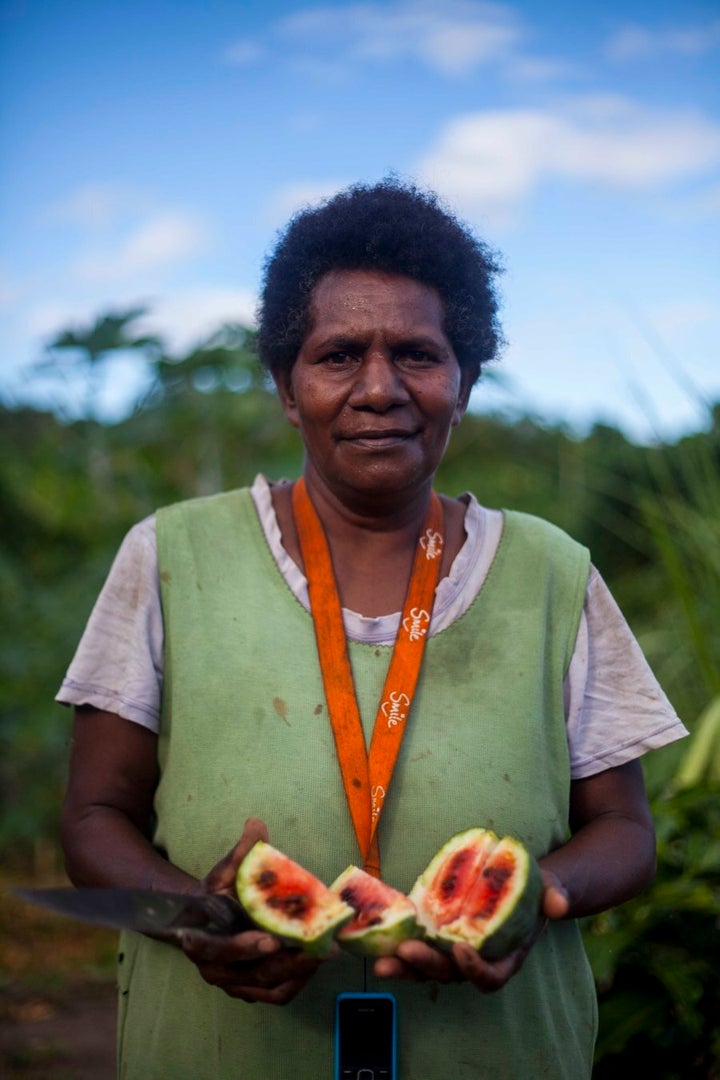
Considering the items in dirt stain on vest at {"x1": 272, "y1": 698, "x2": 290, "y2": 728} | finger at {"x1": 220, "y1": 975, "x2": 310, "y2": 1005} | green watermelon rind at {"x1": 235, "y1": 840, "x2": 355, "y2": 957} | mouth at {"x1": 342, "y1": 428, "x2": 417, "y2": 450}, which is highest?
mouth at {"x1": 342, "y1": 428, "x2": 417, "y2": 450}

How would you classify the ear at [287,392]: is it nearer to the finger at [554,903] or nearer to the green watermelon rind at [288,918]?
the green watermelon rind at [288,918]

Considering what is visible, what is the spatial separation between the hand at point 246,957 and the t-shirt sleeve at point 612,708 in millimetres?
759

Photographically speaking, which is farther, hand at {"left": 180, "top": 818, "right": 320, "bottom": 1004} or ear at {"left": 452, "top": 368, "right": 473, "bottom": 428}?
ear at {"left": 452, "top": 368, "right": 473, "bottom": 428}

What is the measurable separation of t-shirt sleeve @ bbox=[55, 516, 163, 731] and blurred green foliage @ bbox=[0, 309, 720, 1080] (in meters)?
0.81

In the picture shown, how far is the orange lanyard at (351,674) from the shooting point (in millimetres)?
2164

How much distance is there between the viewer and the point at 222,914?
74.1 inches

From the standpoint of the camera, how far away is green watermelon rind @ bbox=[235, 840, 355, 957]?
5.98ft

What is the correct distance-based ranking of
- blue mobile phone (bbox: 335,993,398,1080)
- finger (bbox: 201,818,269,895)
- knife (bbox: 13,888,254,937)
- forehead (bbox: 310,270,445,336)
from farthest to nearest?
1. forehead (bbox: 310,270,445,336)
2. blue mobile phone (bbox: 335,993,398,1080)
3. finger (bbox: 201,818,269,895)
4. knife (bbox: 13,888,254,937)

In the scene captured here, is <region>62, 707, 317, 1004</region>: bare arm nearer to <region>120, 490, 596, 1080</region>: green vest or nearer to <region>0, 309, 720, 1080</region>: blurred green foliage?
<region>120, 490, 596, 1080</region>: green vest

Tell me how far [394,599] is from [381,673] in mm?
211

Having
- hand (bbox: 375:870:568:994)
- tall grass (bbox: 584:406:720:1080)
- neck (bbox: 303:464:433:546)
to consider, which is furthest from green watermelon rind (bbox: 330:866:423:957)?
tall grass (bbox: 584:406:720:1080)

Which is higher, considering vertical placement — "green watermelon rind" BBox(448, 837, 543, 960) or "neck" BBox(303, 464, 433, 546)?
"neck" BBox(303, 464, 433, 546)

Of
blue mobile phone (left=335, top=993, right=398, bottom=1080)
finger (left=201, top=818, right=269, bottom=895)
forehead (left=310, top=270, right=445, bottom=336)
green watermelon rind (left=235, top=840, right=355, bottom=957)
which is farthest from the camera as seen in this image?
forehead (left=310, top=270, right=445, bottom=336)

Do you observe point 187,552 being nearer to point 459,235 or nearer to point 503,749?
point 503,749
